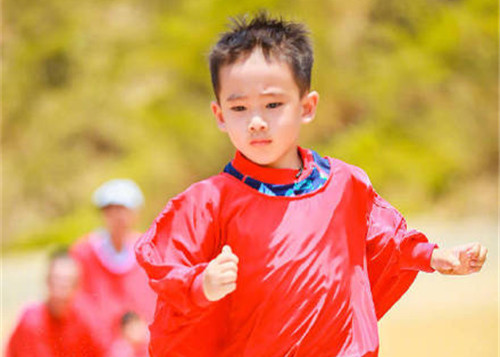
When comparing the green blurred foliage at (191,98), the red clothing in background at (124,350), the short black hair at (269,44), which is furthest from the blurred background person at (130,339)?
the green blurred foliage at (191,98)

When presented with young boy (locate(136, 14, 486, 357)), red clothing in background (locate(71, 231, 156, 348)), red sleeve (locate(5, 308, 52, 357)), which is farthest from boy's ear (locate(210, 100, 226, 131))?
red clothing in background (locate(71, 231, 156, 348))

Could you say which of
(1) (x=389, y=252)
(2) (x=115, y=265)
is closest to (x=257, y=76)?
(1) (x=389, y=252)

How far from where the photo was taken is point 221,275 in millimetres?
2701

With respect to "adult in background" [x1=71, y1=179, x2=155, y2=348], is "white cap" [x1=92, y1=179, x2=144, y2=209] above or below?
above

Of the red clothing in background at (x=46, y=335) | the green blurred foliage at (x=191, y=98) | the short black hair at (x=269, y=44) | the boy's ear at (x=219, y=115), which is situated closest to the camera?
the short black hair at (x=269, y=44)

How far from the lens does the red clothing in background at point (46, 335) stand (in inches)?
226

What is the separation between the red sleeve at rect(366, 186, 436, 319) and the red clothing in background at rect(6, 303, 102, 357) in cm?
275

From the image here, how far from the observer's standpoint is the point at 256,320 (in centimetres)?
306

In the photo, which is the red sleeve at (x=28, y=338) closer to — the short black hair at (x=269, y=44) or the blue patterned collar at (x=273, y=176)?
the blue patterned collar at (x=273, y=176)

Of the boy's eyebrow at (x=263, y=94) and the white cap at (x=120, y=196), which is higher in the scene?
the white cap at (x=120, y=196)

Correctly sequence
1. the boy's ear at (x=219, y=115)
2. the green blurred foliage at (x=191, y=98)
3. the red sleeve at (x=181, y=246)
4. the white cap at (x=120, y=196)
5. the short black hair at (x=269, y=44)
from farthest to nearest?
the green blurred foliage at (x=191, y=98) → the white cap at (x=120, y=196) → the boy's ear at (x=219, y=115) → the short black hair at (x=269, y=44) → the red sleeve at (x=181, y=246)

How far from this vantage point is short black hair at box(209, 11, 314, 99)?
10.2 feet

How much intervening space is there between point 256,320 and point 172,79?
11967 millimetres

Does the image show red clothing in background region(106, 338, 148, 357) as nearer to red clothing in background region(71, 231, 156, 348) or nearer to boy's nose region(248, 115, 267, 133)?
red clothing in background region(71, 231, 156, 348)
